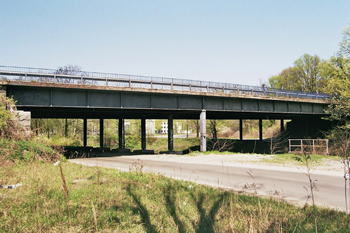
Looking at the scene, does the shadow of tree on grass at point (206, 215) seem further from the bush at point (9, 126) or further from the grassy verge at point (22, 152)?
the bush at point (9, 126)

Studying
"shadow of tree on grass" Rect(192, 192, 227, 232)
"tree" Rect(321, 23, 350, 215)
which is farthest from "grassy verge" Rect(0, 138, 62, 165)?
"tree" Rect(321, 23, 350, 215)

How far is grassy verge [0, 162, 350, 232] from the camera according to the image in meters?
4.82

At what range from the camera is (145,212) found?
19.2 feet

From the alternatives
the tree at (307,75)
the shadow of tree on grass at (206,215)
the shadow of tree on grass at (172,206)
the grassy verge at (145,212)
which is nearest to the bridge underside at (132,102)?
the grassy verge at (145,212)

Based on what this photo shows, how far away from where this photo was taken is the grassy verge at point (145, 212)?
190 inches

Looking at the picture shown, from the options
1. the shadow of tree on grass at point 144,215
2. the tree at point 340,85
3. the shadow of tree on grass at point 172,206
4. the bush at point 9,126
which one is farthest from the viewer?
the tree at point 340,85

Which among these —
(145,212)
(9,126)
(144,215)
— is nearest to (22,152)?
(9,126)

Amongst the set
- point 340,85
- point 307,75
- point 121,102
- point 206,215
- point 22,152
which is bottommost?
point 206,215

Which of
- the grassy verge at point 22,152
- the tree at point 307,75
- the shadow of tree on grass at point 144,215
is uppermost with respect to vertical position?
the tree at point 307,75

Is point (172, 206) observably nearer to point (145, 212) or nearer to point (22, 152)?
point (145, 212)

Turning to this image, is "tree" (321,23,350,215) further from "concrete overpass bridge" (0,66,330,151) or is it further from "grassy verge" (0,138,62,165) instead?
"grassy verge" (0,138,62,165)

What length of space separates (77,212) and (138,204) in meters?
1.45

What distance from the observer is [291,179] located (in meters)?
11.7

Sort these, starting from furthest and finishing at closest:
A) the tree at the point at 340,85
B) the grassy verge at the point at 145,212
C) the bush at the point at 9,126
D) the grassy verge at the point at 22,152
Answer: the tree at the point at 340,85
the bush at the point at 9,126
the grassy verge at the point at 22,152
the grassy verge at the point at 145,212
